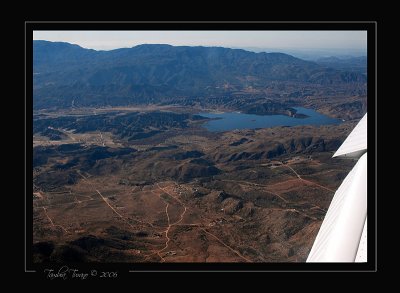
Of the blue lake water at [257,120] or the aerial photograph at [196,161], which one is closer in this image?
the aerial photograph at [196,161]

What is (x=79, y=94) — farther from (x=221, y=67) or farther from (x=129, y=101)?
(x=221, y=67)

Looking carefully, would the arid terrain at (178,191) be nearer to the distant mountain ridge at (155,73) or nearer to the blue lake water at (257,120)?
the blue lake water at (257,120)

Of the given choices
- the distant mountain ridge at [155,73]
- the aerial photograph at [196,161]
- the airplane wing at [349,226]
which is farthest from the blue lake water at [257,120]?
the airplane wing at [349,226]

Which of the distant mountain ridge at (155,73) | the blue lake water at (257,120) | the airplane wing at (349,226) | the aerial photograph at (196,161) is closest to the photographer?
the airplane wing at (349,226)

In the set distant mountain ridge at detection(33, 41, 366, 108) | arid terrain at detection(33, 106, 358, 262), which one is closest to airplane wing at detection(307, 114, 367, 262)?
arid terrain at detection(33, 106, 358, 262)

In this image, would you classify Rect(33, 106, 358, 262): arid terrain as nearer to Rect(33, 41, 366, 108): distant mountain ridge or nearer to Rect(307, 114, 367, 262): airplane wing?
Rect(307, 114, 367, 262): airplane wing
